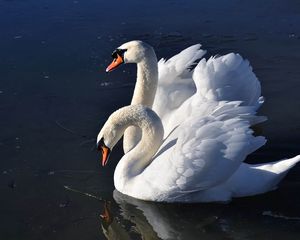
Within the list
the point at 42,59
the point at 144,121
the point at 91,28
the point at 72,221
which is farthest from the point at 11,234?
the point at 91,28

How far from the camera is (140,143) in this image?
6.59 metres

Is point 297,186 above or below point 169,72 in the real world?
below

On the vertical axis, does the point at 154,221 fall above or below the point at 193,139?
below

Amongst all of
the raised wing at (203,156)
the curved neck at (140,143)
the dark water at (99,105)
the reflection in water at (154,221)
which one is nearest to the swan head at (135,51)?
the curved neck at (140,143)

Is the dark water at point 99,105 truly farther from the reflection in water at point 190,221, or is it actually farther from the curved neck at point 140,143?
the curved neck at point 140,143

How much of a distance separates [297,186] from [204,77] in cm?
A: 163

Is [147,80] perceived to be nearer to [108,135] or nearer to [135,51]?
[135,51]

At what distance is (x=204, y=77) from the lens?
7164 millimetres

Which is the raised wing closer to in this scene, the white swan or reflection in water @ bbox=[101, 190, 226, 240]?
the white swan

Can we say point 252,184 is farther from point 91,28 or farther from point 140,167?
point 91,28

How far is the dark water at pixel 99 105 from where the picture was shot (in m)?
6.01

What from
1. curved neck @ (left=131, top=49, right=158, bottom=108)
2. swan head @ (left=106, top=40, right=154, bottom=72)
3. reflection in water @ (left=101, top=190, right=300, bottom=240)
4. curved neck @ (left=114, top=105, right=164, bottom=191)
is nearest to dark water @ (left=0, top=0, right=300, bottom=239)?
reflection in water @ (left=101, top=190, right=300, bottom=240)

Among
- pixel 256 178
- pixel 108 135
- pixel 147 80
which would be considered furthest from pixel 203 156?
pixel 147 80

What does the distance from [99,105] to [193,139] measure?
2.56 m
